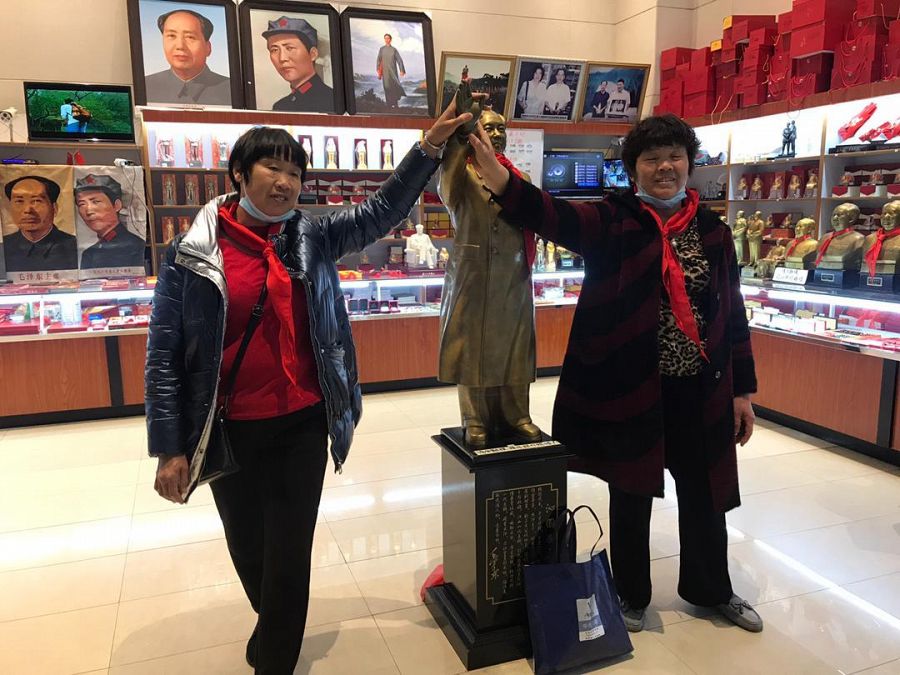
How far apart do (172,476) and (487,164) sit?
3.98 feet

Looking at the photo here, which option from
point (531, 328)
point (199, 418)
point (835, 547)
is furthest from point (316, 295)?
point (835, 547)

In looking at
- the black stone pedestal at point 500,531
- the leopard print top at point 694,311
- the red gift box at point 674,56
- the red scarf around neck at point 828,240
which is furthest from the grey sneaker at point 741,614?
the red gift box at point 674,56

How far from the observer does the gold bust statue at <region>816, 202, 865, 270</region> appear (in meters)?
4.37

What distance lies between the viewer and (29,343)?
4832mm

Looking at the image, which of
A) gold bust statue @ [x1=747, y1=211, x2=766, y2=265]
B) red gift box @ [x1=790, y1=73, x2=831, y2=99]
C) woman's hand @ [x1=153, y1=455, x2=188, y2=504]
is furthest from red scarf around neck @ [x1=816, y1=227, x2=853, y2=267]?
woman's hand @ [x1=153, y1=455, x2=188, y2=504]

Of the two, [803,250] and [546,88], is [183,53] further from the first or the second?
[803,250]

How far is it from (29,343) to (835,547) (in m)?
5.03

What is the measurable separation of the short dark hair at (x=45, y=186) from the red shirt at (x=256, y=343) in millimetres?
4215

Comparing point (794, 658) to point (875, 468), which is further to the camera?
point (875, 468)

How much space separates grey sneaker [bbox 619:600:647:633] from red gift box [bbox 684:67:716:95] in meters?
5.58

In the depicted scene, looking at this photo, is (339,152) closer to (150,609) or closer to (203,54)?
(203,54)

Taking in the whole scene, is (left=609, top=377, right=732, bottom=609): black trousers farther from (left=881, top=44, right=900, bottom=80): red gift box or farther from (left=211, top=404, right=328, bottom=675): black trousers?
(left=881, top=44, right=900, bottom=80): red gift box

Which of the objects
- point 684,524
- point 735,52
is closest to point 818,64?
point 735,52

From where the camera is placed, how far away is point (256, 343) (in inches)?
71.5
